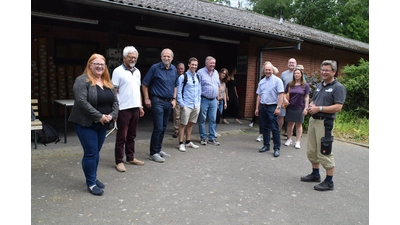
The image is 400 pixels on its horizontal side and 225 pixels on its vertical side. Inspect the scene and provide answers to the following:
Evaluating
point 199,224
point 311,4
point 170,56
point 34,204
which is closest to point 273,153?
point 170,56

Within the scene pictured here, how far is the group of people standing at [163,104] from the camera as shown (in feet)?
12.5

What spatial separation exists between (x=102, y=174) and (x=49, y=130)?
236 cm

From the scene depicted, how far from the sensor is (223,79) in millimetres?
8438

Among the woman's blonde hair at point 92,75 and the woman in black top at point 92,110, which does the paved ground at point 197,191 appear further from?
the woman's blonde hair at point 92,75

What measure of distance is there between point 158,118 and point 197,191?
1603 millimetres

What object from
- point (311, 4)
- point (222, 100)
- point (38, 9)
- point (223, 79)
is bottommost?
point (222, 100)

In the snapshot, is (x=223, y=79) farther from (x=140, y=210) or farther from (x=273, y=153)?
(x=140, y=210)

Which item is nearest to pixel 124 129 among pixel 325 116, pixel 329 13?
pixel 325 116

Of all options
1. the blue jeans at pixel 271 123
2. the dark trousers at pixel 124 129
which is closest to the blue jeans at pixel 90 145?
the dark trousers at pixel 124 129

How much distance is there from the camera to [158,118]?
523 centimetres

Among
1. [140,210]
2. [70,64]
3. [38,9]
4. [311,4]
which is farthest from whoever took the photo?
[311,4]

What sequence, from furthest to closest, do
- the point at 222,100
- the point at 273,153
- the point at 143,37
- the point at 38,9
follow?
the point at 143,37
the point at 222,100
the point at 38,9
the point at 273,153

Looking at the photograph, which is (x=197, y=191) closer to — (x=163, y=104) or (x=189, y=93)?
(x=163, y=104)

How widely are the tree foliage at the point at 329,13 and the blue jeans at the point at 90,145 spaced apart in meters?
27.7
